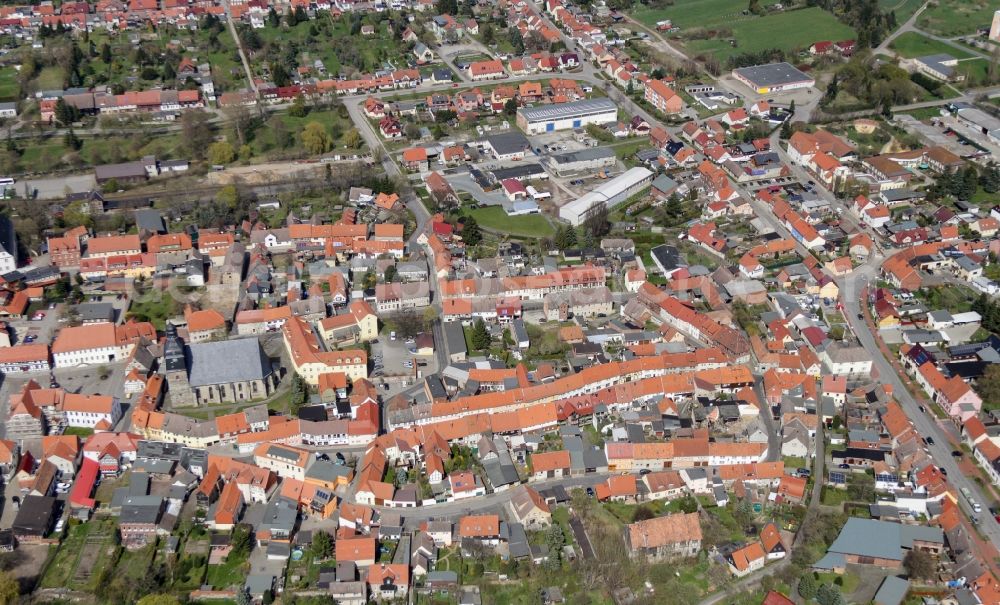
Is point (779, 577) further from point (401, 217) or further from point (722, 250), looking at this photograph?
point (401, 217)

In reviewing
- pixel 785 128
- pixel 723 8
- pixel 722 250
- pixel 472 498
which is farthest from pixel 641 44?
pixel 472 498

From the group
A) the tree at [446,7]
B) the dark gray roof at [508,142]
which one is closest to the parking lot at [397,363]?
the dark gray roof at [508,142]

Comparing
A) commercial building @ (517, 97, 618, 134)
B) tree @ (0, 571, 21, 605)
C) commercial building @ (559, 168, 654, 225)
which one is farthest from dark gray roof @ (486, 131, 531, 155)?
tree @ (0, 571, 21, 605)

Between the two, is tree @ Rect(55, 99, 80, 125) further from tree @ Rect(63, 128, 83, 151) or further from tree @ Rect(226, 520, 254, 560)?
tree @ Rect(226, 520, 254, 560)

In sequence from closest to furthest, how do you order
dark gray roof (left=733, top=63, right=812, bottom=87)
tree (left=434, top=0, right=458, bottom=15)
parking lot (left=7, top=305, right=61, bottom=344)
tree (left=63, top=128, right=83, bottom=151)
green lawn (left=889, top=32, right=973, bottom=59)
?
1. parking lot (left=7, top=305, right=61, bottom=344)
2. tree (left=63, top=128, right=83, bottom=151)
3. dark gray roof (left=733, top=63, right=812, bottom=87)
4. green lawn (left=889, top=32, right=973, bottom=59)
5. tree (left=434, top=0, right=458, bottom=15)

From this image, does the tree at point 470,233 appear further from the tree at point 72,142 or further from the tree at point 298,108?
the tree at point 72,142
